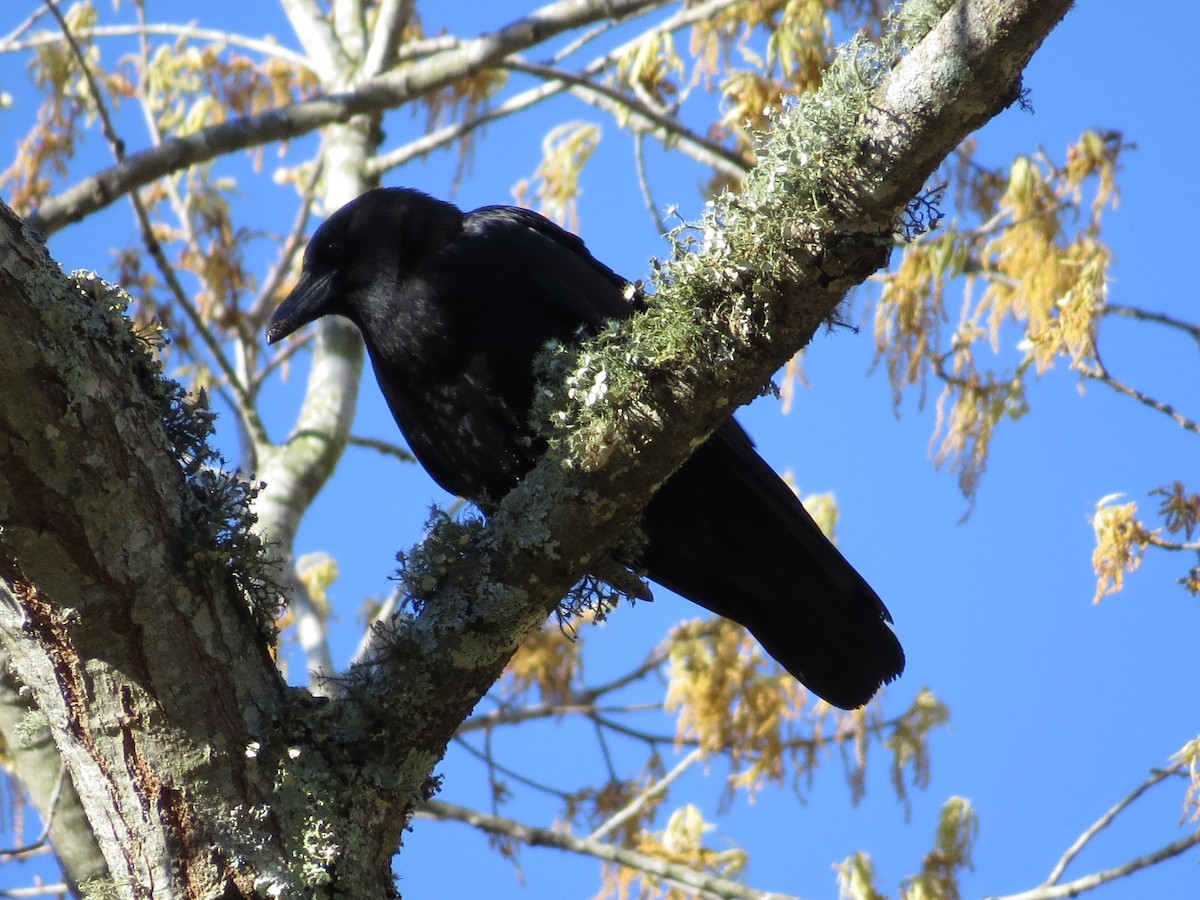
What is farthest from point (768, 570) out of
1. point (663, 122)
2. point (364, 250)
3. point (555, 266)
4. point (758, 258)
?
point (663, 122)

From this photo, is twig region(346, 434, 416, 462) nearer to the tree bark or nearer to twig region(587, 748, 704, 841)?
twig region(587, 748, 704, 841)

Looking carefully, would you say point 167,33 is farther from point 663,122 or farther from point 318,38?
point 663,122

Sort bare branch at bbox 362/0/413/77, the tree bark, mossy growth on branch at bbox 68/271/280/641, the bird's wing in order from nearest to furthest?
1. the tree bark
2. mossy growth on branch at bbox 68/271/280/641
3. the bird's wing
4. bare branch at bbox 362/0/413/77

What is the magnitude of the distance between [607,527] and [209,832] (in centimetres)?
92

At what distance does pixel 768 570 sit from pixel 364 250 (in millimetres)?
1622

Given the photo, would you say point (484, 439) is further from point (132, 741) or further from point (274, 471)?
point (274, 471)

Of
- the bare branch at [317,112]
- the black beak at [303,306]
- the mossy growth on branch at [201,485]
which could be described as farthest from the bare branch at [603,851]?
the bare branch at [317,112]

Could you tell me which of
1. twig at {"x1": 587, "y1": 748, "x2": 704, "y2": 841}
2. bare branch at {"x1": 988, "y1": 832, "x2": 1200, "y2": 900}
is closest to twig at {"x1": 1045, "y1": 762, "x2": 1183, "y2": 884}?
bare branch at {"x1": 988, "y1": 832, "x2": 1200, "y2": 900}

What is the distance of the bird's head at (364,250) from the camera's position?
3.85 metres

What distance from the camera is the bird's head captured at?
3.85 m

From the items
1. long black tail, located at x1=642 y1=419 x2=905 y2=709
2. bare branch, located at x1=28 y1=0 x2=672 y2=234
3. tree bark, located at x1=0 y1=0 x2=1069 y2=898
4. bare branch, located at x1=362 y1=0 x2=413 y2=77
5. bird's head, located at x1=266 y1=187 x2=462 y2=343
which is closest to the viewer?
tree bark, located at x1=0 y1=0 x2=1069 y2=898

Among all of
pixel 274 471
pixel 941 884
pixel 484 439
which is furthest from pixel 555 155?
pixel 941 884

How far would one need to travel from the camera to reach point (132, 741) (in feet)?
7.43

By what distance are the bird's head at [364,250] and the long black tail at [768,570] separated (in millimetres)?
1102
